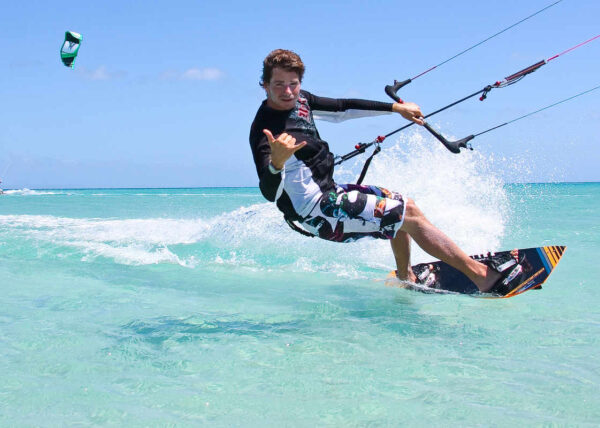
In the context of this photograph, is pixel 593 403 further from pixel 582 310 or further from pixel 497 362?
pixel 582 310

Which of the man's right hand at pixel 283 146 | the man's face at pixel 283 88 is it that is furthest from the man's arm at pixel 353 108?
the man's right hand at pixel 283 146

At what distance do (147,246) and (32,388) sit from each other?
6.36 metres

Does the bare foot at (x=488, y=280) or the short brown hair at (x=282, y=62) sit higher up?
the short brown hair at (x=282, y=62)

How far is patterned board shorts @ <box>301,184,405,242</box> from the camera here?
13.0 ft

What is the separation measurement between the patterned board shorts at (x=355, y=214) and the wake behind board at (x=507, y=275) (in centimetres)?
109

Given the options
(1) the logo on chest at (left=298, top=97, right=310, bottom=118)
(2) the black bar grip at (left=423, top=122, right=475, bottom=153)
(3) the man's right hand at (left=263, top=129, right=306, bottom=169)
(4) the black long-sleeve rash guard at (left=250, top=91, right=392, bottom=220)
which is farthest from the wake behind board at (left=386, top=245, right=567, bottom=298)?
(3) the man's right hand at (left=263, top=129, right=306, bottom=169)

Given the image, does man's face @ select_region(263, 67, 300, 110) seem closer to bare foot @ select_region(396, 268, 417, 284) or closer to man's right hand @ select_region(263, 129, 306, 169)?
man's right hand @ select_region(263, 129, 306, 169)

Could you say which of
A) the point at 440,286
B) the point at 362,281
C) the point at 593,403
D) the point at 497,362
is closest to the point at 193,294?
the point at 362,281

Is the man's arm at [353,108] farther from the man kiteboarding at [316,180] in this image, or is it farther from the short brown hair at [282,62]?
the short brown hair at [282,62]

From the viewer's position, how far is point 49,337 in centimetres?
346

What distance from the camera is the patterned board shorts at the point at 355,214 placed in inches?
156

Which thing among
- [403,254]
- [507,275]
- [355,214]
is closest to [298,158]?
[355,214]

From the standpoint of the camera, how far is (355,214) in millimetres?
3973

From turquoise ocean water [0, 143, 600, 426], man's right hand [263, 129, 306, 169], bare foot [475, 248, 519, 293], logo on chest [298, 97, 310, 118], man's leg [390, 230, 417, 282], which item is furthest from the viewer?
man's leg [390, 230, 417, 282]
